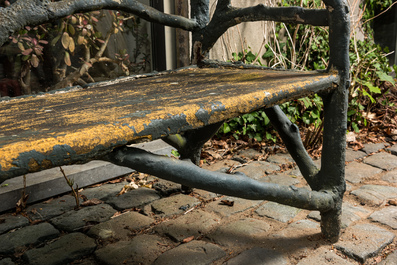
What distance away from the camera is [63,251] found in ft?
4.93

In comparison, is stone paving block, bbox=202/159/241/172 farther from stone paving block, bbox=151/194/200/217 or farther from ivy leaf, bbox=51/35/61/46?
ivy leaf, bbox=51/35/61/46

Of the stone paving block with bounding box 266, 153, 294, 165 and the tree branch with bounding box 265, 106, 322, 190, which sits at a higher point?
the tree branch with bounding box 265, 106, 322, 190

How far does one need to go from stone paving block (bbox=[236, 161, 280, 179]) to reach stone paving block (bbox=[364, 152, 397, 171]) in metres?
0.67

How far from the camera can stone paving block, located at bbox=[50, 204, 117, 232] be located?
5.71 feet

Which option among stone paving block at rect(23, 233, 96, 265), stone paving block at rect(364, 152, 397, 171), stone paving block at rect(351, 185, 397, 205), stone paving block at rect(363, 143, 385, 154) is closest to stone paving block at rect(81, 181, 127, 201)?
stone paving block at rect(23, 233, 96, 265)

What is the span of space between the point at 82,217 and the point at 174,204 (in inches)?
17.7

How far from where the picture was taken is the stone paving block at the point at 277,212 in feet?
5.78

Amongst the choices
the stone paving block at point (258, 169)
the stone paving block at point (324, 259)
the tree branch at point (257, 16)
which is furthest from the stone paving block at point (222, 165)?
the stone paving block at point (324, 259)

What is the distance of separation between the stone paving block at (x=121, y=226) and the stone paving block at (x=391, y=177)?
1.45 metres

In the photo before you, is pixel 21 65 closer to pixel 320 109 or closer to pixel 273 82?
pixel 273 82

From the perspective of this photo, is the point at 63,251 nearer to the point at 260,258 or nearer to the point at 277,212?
the point at 260,258

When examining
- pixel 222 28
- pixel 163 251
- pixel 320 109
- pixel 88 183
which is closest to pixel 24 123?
pixel 163 251

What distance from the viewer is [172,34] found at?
9.55ft

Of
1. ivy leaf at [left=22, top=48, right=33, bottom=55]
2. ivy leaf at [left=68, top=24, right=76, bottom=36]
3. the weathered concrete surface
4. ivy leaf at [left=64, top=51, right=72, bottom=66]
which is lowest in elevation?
the weathered concrete surface
